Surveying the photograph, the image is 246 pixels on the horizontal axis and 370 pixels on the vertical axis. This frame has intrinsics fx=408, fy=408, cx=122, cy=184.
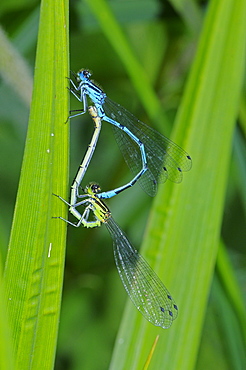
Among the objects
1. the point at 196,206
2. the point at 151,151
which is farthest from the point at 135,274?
the point at 151,151

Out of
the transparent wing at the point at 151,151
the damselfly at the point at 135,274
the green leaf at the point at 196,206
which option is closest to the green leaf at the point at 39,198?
the damselfly at the point at 135,274

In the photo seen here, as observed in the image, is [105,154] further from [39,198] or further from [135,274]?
[39,198]

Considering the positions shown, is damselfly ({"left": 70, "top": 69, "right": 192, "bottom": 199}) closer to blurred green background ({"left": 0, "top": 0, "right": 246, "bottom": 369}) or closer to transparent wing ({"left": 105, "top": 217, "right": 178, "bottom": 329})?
transparent wing ({"left": 105, "top": 217, "right": 178, "bottom": 329})

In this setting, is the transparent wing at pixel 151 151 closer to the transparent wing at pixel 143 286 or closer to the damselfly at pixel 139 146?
the damselfly at pixel 139 146

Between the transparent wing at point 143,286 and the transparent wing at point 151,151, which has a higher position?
the transparent wing at point 151,151

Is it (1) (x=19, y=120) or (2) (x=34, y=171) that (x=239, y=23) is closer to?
(2) (x=34, y=171)

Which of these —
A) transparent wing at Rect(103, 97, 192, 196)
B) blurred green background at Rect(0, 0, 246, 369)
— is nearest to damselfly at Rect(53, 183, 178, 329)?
transparent wing at Rect(103, 97, 192, 196)
